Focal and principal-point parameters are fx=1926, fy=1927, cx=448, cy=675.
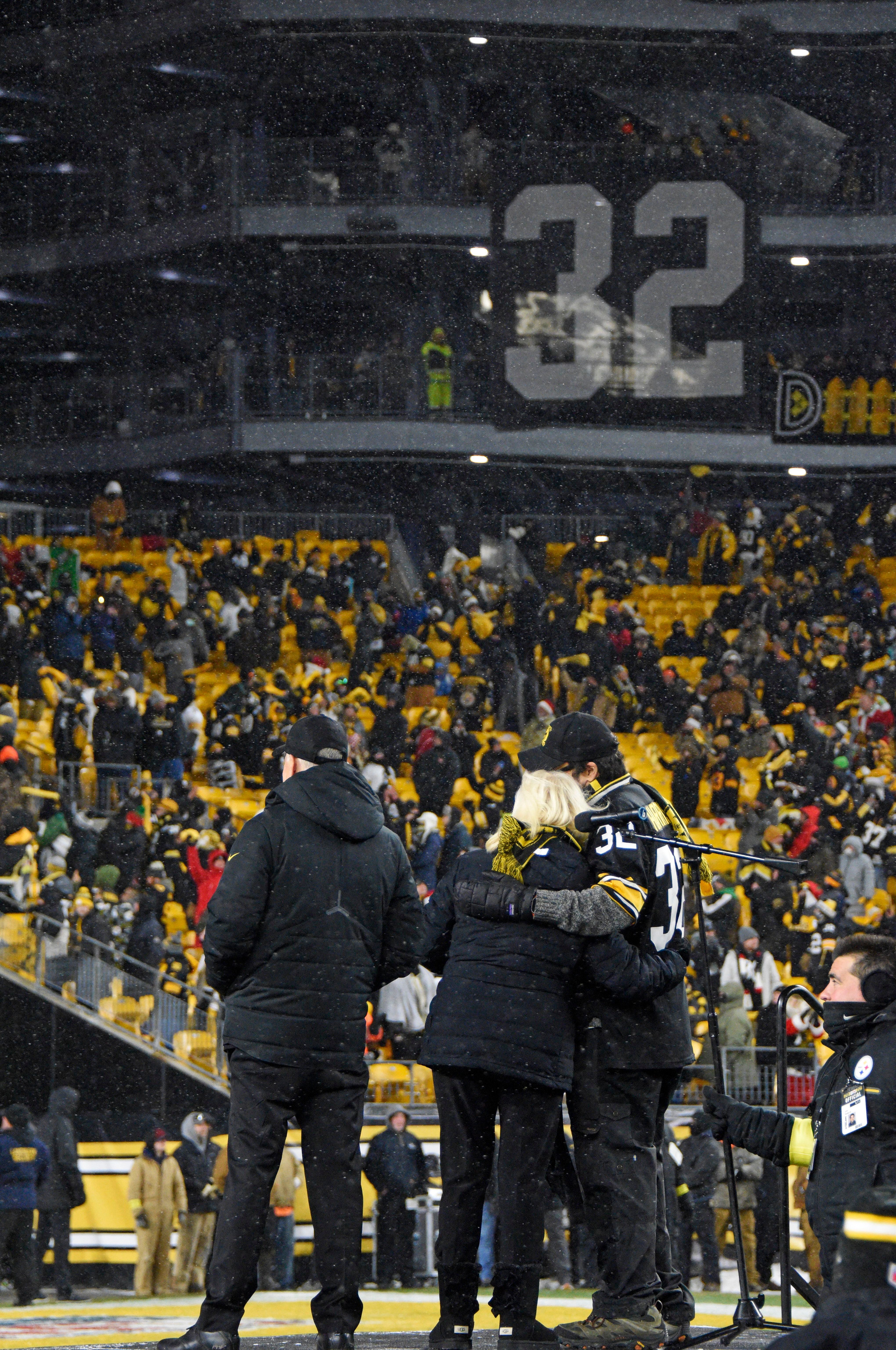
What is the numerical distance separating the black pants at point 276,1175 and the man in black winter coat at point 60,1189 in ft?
28.6

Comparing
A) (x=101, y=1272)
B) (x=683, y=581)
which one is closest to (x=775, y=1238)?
(x=101, y=1272)

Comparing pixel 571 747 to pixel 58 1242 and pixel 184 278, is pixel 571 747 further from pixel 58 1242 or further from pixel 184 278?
pixel 184 278

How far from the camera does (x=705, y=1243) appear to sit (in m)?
13.2

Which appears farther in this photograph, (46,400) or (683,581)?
(46,400)

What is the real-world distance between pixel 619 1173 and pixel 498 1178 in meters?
0.33

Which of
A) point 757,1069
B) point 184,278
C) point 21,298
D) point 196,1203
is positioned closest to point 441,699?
point 757,1069

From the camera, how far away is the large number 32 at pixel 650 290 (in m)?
30.5

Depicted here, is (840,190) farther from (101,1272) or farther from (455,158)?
(101,1272)

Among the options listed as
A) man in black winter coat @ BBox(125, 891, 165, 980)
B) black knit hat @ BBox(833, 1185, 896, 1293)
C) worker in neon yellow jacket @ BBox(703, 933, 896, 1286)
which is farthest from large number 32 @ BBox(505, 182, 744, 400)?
black knit hat @ BBox(833, 1185, 896, 1293)

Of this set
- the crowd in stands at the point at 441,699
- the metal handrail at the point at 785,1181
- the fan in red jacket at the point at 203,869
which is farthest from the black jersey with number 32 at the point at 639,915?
the fan in red jacket at the point at 203,869

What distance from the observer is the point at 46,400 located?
1407 inches

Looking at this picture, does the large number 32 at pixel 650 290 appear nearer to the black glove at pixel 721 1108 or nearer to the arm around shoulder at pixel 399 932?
the arm around shoulder at pixel 399 932

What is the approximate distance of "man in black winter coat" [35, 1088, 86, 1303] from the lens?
13367 millimetres

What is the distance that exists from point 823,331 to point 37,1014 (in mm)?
22768
